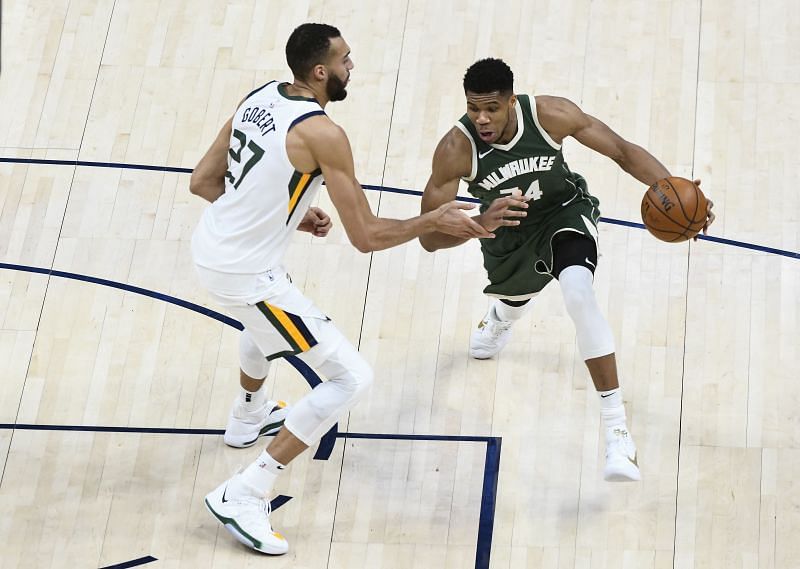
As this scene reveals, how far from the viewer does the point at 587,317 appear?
5207 millimetres

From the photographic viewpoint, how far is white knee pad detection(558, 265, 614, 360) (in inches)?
205

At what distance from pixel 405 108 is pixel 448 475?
2640 millimetres

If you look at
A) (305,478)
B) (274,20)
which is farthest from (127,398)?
(274,20)

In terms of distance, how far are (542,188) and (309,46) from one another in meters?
1.23

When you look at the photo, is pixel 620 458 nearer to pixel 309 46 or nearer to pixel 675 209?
pixel 675 209

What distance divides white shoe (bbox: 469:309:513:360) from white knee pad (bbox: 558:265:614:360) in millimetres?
993

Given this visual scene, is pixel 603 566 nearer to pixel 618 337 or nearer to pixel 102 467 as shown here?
pixel 618 337

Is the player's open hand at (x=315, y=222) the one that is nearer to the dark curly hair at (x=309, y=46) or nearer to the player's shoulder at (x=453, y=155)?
the player's shoulder at (x=453, y=155)

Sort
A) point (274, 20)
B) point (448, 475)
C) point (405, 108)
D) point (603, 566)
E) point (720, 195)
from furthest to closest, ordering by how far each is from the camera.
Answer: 1. point (274, 20)
2. point (405, 108)
3. point (720, 195)
4. point (448, 475)
5. point (603, 566)

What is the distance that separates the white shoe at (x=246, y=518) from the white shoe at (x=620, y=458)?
58.8 inches

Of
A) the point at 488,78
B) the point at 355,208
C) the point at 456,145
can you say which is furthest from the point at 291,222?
the point at 488,78

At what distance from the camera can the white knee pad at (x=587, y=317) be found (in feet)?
17.1

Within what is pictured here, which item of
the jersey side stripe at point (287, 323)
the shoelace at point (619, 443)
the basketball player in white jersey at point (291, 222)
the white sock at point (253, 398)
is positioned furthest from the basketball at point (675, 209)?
the white sock at point (253, 398)

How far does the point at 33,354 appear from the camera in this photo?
6.49m
